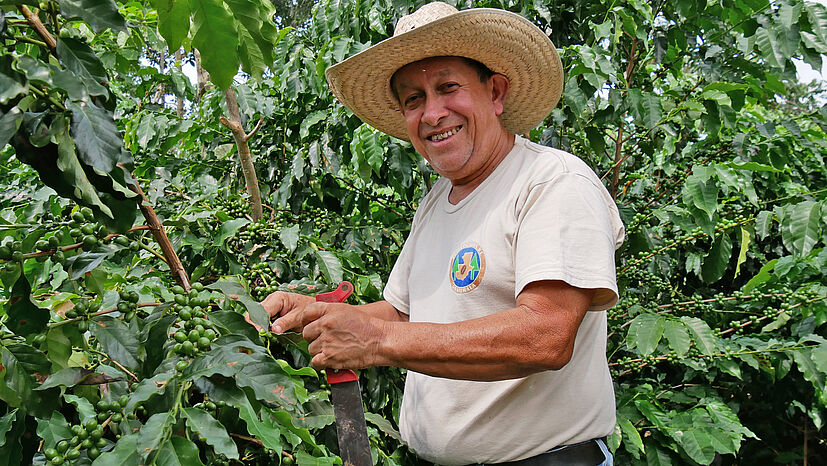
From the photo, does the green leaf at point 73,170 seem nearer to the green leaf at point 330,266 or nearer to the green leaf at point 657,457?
the green leaf at point 330,266

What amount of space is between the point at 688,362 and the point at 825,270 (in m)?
0.83

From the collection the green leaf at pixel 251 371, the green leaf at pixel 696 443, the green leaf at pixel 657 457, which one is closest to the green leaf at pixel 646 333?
the green leaf at pixel 696 443

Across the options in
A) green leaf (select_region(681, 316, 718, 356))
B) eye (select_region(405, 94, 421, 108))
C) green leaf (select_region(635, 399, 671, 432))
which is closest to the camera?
eye (select_region(405, 94, 421, 108))

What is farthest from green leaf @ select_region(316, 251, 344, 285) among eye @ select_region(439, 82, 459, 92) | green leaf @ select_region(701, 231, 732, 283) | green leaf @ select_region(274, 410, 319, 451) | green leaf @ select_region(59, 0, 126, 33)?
green leaf @ select_region(701, 231, 732, 283)

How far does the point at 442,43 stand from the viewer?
6.22 feet

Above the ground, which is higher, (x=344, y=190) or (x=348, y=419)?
(x=344, y=190)

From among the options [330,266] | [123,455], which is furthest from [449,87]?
[123,455]

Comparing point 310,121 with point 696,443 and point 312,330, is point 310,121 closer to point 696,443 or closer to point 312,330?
point 312,330

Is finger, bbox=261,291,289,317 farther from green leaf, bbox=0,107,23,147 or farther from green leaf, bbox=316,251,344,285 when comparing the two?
green leaf, bbox=0,107,23,147

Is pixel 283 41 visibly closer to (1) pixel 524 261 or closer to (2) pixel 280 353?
(2) pixel 280 353

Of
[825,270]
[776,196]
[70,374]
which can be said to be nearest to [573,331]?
[70,374]

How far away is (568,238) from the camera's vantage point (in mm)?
1510

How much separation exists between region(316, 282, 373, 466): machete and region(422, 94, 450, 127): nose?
2.54 feet

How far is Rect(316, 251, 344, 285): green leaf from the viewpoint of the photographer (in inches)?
87.9
